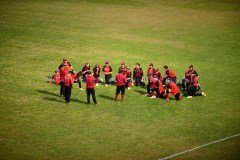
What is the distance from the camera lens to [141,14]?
52594mm

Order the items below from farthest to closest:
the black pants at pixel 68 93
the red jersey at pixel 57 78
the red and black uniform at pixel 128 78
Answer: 1. the red jersey at pixel 57 78
2. the red and black uniform at pixel 128 78
3. the black pants at pixel 68 93

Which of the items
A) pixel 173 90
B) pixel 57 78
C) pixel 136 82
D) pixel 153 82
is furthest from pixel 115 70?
pixel 173 90

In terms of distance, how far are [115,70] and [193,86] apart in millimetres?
7676

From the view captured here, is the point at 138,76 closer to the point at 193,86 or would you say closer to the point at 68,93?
the point at 193,86

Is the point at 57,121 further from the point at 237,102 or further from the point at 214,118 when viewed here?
the point at 237,102

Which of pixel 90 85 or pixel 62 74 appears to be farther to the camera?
pixel 62 74

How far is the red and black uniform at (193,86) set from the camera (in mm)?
25828

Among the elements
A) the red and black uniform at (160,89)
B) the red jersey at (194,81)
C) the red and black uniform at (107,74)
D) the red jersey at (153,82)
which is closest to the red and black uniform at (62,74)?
the red and black uniform at (107,74)

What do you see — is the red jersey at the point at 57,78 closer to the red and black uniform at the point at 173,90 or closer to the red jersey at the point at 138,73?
the red jersey at the point at 138,73

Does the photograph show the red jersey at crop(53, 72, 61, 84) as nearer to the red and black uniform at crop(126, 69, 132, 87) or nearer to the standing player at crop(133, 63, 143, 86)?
the red and black uniform at crop(126, 69, 132, 87)

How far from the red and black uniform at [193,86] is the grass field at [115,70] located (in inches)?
43.2

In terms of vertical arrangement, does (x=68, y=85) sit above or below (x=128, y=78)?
below

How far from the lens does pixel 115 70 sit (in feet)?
102

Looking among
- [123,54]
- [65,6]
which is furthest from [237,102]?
[65,6]
